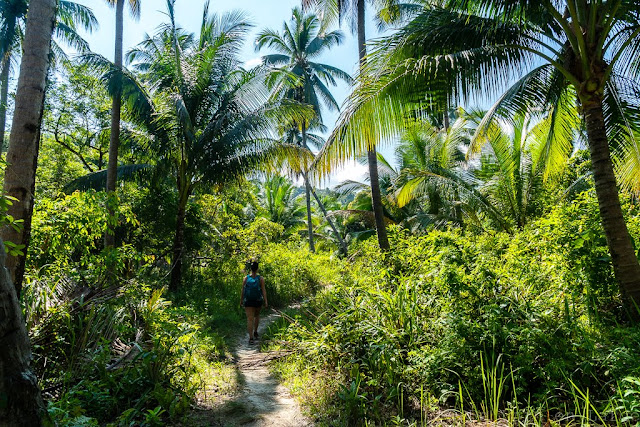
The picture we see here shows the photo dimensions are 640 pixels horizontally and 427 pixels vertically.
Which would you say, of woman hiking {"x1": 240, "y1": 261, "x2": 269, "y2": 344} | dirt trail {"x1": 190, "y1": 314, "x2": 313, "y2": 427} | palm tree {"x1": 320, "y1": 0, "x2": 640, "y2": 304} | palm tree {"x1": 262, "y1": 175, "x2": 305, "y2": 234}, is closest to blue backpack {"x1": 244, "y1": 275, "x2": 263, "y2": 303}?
woman hiking {"x1": 240, "y1": 261, "x2": 269, "y2": 344}

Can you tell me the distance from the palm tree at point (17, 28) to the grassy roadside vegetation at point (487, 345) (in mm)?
14516

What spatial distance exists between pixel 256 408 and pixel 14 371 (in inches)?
98.7

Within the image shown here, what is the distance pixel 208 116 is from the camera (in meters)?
10.4

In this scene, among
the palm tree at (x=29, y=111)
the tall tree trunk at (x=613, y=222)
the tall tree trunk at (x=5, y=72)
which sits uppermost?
the tall tree trunk at (x=5, y=72)

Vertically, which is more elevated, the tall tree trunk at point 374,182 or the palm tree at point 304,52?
the palm tree at point 304,52

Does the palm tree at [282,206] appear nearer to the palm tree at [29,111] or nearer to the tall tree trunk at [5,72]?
Answer: the tall tree trunk at [5,72]

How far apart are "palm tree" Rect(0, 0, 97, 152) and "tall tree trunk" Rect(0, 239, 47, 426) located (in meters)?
14.5

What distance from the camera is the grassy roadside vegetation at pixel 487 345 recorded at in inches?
119

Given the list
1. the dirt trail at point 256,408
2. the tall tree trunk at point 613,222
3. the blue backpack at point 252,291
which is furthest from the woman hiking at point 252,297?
the tall tree trunk at point 613,222

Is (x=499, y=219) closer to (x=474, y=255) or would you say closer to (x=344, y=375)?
(x=474, y=255)

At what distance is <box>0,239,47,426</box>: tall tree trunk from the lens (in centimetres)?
179

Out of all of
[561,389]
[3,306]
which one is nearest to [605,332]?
[561,389]

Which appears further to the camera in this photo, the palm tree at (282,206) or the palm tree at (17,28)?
the palm tree at (282,206)

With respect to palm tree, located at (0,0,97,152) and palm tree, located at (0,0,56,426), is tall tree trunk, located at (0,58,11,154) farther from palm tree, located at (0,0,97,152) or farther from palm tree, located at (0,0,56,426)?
palm tree, located at (0,0,56,426)
